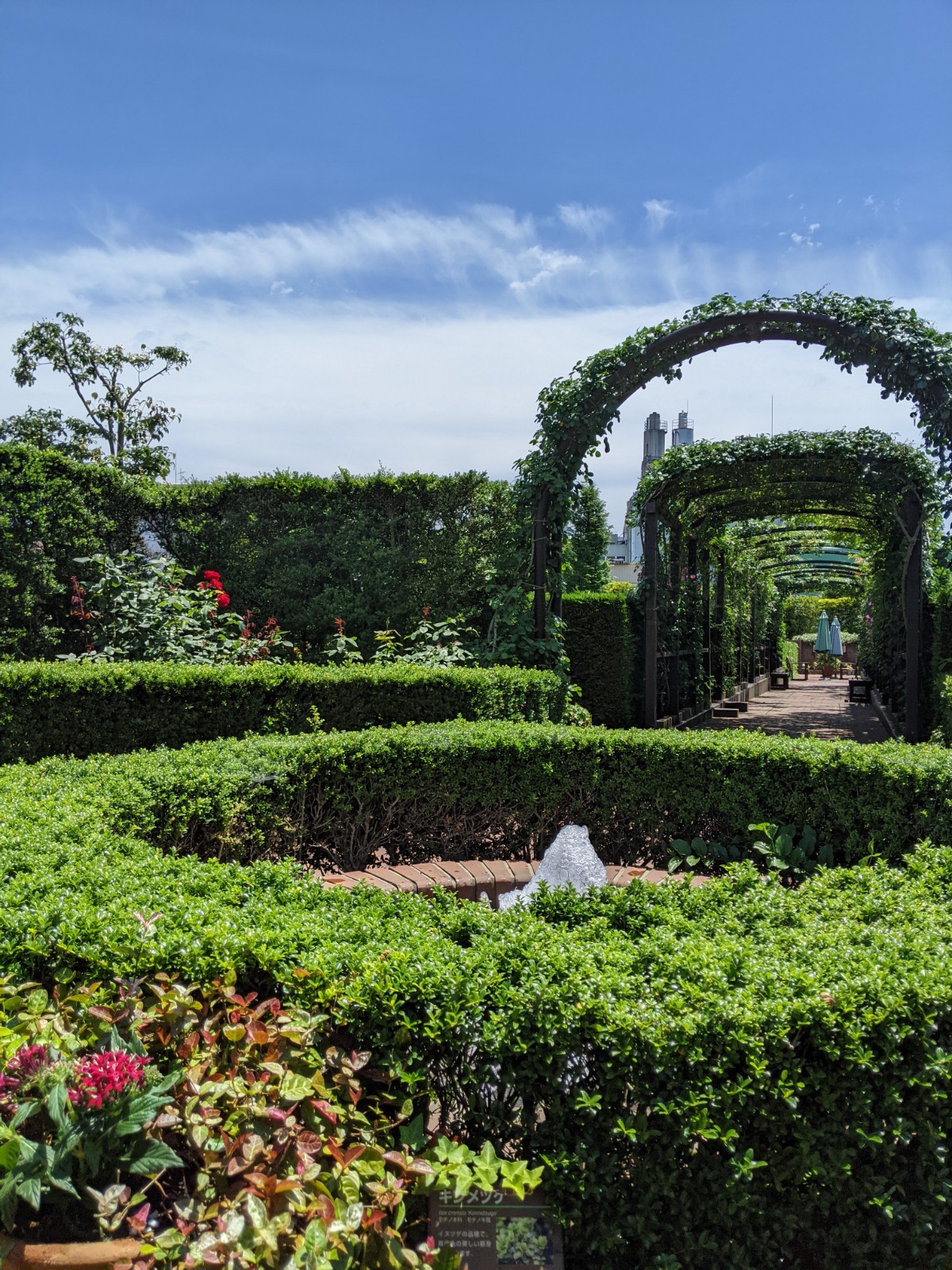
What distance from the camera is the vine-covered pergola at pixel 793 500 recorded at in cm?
926

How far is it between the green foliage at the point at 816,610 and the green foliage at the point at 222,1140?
31.0 m

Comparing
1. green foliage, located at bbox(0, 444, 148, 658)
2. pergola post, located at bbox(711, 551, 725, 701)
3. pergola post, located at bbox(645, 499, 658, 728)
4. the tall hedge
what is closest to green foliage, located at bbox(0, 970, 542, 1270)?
green foliage, located at bbox(0, 444, 148, 658)

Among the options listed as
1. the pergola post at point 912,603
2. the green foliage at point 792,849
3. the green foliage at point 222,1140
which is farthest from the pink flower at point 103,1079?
the pergola post at point 912,603

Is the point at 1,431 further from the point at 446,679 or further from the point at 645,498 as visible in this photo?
the point at 446,679

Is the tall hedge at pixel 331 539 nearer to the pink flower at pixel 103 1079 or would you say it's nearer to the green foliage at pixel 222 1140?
the green foliage at pixel 222 1140

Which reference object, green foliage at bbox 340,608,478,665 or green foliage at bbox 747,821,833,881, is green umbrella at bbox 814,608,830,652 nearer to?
green foliage at bbox 340,608,478,665

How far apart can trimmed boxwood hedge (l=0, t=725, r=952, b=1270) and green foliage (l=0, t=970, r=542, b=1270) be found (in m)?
0.10

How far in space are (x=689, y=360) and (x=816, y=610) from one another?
33.5 meters

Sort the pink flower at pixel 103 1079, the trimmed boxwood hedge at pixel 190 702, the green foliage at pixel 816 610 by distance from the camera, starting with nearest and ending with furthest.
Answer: the pink flower at pixel 103 1079 → the trimmed boxwood hedge at pixel 190 702 → the green foliage at pixel 816 610

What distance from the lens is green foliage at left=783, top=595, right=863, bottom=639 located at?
32688mm

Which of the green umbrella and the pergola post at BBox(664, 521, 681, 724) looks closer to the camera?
the pergola post at BBox(664, 521, 681, 724)

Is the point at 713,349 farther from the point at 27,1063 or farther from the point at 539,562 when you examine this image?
the point at 27,1063

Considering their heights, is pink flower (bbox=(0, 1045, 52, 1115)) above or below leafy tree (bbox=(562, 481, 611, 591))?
below

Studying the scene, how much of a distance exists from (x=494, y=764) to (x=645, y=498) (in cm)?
672
